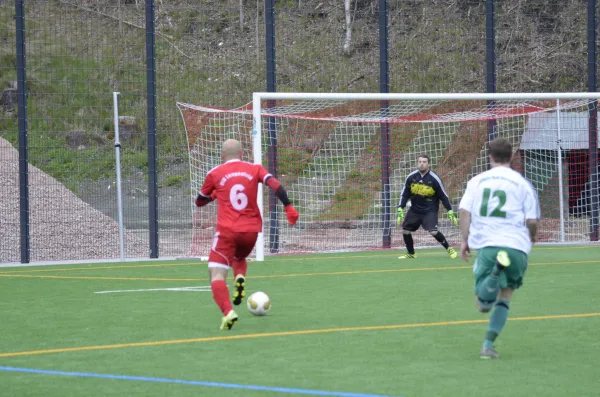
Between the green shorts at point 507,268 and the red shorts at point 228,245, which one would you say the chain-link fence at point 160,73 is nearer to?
the red shorts at point 228,245

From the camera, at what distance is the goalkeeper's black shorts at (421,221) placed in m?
16.7

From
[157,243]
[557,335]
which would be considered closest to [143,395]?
[557,335]

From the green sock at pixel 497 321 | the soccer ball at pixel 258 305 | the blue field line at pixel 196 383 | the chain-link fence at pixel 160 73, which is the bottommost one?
the blue field line at pixel 196 383

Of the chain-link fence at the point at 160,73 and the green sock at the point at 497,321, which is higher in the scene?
the chain-link fence at the point at 160,73

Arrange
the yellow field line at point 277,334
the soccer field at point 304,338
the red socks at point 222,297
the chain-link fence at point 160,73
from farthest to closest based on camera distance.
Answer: the chain-link fence at point 160,73 → the red socks at point 222,297 → the yellow field line at point 277,334 → the soccer field at point 304,338

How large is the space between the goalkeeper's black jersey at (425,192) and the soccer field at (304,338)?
2418mm

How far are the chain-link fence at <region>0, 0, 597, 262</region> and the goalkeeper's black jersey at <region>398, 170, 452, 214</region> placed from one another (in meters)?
3.57

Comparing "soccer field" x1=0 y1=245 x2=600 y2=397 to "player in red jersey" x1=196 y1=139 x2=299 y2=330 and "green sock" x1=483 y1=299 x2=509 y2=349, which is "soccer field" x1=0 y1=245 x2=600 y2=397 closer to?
"green sock" x1=483 y1=299 x2=509 y2=349

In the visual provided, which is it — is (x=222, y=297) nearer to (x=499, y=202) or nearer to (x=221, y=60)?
(x=499, y=202)

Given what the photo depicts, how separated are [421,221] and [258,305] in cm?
751

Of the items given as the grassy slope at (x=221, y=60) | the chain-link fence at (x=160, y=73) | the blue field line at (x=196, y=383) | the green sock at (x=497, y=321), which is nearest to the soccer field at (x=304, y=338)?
the blue field line at (x=196, y=383)

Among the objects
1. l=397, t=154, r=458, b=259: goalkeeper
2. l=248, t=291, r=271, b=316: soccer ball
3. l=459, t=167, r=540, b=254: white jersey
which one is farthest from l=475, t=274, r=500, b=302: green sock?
l=397, t=154, r=458, b=259: goalkeeper

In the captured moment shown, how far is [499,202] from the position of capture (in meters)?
7.38

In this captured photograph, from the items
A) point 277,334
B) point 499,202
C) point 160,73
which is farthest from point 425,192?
point 499,202
